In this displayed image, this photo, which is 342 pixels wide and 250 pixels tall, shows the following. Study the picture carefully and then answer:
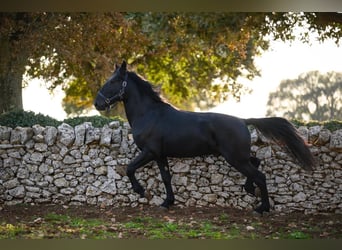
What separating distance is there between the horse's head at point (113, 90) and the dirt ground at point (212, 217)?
1.34 meters

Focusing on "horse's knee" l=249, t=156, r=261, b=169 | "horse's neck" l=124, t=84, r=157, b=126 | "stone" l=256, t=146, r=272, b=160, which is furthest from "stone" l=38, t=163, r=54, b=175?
"stone" l=256, t=146, r=272, b=160

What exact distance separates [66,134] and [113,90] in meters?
1.00

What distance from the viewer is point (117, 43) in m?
10.3

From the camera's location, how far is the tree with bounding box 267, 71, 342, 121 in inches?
465

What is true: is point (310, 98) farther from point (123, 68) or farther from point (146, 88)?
point (123, 68)

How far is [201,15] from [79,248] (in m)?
3.26

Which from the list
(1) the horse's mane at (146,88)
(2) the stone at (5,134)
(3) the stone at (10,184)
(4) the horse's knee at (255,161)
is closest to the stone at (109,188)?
(3) the stone at (10,184)

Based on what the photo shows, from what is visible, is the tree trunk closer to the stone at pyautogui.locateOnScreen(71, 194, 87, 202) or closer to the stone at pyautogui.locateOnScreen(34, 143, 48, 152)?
the stone at pyautogui.locateOnScreen(34, 143, 48, 152)

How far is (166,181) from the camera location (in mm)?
6289

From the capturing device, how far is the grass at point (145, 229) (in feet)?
17.9

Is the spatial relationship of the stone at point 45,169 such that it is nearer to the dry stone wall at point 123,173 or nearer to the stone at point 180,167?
the dry stone wall at point 123,173

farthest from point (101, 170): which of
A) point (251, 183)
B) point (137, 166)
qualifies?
point (251, 183)

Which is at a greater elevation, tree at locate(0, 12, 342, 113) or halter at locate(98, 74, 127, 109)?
tree at locate(0, 12, 342, 113)

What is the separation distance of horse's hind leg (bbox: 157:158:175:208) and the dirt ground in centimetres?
12
